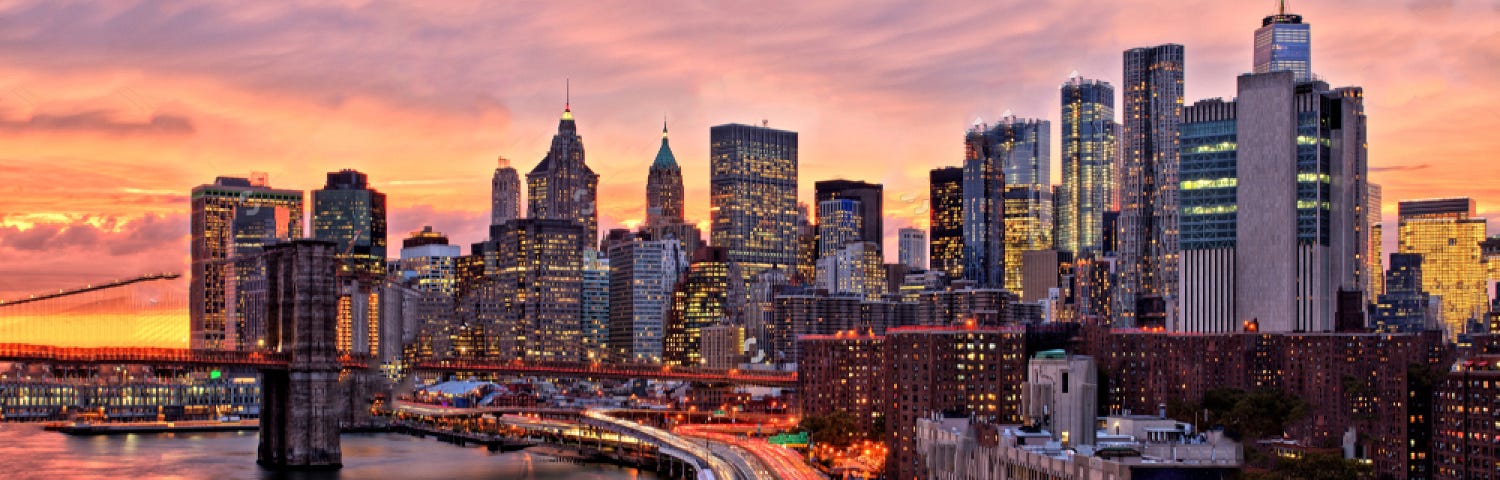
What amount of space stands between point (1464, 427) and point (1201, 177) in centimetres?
7271

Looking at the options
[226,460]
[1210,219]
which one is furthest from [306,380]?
[1210,219]

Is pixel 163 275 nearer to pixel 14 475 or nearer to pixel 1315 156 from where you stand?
pixel 14 475

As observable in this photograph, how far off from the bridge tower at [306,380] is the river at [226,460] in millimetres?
1614

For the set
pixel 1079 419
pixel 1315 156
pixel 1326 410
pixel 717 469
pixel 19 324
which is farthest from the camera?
pixel 1315 156

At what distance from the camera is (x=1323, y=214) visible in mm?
169750

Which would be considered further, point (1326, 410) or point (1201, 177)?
point (1201, 177)

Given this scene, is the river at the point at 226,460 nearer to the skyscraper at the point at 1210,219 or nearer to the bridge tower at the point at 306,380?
the bridge tower at the point at 306,380

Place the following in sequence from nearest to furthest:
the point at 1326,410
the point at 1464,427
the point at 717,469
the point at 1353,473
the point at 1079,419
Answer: the point at 1353,473, the point at 1079,419, the point at 1464,427, the point at 717,469, the point at 1326,410

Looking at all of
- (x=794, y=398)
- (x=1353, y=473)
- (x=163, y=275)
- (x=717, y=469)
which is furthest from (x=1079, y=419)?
(x=794, y=398)

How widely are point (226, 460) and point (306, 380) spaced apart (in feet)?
72.2

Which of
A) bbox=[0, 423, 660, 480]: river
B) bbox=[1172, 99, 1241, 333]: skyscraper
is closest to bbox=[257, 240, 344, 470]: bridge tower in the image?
bbox=[0, 423, 660, 480]: river

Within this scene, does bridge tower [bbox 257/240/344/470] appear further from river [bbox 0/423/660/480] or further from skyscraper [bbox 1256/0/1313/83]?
skyscraper [bbox 1256/0/1313/83]

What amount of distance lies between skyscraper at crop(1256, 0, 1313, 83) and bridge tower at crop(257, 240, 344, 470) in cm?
10912

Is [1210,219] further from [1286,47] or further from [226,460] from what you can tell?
[226,460]
